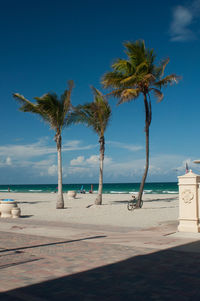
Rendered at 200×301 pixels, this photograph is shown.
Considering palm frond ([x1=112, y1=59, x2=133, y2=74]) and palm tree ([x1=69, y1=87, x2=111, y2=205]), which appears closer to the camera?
palm frond ([x1=112, y1=59, x2=133, y2=74])

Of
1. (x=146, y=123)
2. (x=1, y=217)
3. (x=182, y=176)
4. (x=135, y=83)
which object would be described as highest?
(x=135, y=83)

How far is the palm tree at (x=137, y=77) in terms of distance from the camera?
20453 millimetres

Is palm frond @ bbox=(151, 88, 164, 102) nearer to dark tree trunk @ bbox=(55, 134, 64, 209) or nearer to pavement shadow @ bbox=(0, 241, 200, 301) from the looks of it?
dark tree trunk @ bbox=(55, 134, 64, 209)

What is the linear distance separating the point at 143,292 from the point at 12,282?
7.22 feet

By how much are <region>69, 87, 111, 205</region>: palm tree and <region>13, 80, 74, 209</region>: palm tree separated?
127 cm

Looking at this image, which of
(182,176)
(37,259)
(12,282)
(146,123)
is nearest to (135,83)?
(146,123)

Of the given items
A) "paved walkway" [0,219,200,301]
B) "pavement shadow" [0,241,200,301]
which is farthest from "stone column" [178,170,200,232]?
"pavement shadow" [0,241,200,301]

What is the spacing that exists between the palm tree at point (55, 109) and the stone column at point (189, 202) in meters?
12.8

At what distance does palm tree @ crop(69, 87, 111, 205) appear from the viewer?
24312mm

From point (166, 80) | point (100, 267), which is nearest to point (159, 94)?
point (166, 80)

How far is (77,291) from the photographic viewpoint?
5035 millimetres

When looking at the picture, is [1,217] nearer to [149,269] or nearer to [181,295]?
[149,269]

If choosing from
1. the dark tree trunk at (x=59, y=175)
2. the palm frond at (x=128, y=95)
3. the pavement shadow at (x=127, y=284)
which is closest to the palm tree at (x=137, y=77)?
the palm frond at (x=128, y=95)

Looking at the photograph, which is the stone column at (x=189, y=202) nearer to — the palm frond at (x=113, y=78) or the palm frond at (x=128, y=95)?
the palm frond at (x=128, y=95)
